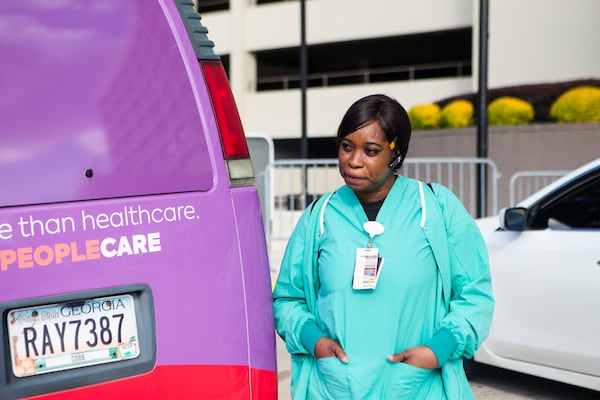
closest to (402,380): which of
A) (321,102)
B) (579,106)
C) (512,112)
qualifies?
(579,106)

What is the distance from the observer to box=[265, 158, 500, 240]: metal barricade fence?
30.6 ft

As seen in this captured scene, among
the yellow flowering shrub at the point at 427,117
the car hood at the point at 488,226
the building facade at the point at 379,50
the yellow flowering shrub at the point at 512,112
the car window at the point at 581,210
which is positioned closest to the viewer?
the car hood at the point at 488,226

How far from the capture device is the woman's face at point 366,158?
2352mm

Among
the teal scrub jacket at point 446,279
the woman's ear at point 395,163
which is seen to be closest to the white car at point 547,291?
the teal scrub jacket at point 446,279

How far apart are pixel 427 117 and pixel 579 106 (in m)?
3.63

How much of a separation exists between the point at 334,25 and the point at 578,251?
2449 centimetres

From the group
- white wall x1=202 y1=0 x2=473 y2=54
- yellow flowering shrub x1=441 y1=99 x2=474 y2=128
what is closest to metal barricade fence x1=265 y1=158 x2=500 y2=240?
yellow flowering shrub x1=441 y1=99 x2=474 y2=128

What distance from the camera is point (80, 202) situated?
7.32ft

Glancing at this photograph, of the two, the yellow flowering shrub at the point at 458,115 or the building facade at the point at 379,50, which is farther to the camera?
the building facade at the point at 379,50

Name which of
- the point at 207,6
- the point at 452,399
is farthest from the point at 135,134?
the point at 207,6

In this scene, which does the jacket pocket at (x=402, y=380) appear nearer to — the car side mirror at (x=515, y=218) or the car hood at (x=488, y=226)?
the car side mirror at (x=515, y=218)

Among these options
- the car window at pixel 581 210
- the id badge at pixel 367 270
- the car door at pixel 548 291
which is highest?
the id badge at pixel 367 270

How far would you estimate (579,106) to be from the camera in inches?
611

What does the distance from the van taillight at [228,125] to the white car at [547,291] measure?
2387mm
